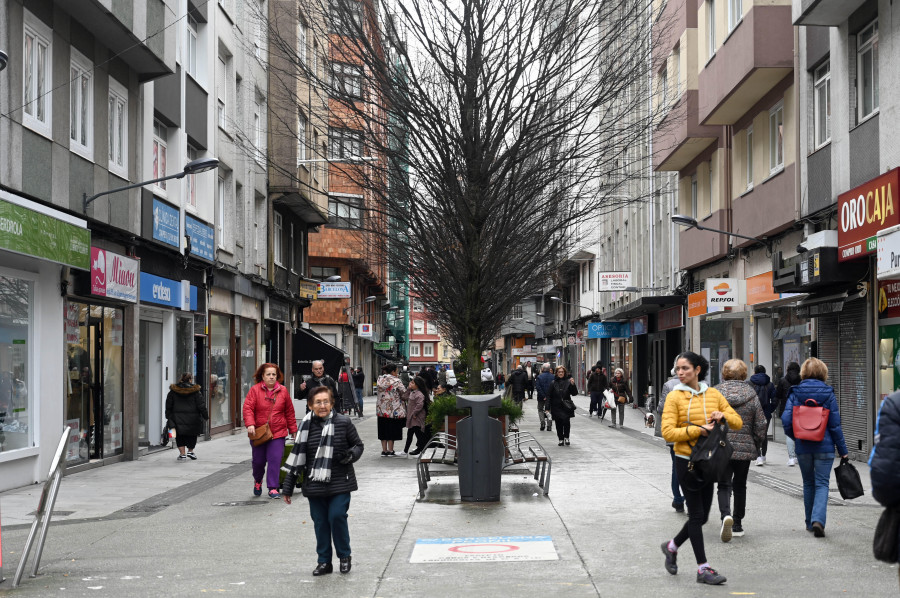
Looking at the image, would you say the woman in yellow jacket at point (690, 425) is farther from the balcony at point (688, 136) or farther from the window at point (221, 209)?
the window at point (221, 209)

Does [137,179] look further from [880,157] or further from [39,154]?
[880,157]

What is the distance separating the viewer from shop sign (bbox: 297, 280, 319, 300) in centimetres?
3786

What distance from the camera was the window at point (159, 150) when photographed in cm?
2148

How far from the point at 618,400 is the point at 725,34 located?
11027mm

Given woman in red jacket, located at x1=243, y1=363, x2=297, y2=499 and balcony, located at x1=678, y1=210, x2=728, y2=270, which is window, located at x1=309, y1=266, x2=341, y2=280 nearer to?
balcony, located at x1=678, y1=210, x2=728, y2=270

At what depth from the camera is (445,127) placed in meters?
18.0

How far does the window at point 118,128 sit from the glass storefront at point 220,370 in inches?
275

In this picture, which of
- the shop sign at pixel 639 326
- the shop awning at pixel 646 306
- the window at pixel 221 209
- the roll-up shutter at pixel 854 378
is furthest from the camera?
the shop sign at pixel 639 326

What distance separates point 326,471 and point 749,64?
16347 mm

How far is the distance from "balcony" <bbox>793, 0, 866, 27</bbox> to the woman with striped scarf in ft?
42.0

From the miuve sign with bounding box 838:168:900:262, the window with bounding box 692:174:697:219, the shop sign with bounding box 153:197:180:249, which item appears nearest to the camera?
the miuve sign with bounding box 838:168:900:262

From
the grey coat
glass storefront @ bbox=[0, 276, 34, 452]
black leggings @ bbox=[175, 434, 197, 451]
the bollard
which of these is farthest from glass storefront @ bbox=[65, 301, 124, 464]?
the grey coat

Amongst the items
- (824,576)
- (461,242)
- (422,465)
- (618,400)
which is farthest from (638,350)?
(824,576)

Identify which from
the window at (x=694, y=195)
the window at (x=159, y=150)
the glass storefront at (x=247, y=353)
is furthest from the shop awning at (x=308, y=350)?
the window at (x=694, y=195)
